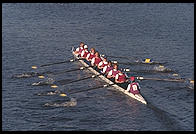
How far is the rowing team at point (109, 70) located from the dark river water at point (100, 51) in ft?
4.06

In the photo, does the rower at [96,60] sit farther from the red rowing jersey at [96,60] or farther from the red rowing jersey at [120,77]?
the red rowing jersey at [120,77]

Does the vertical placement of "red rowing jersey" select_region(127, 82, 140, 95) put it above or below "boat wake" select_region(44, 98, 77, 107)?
above

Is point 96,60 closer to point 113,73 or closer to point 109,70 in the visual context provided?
point 109,70

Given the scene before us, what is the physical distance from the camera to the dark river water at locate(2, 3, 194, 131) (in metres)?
47.8

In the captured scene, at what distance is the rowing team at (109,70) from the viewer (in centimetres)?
5269

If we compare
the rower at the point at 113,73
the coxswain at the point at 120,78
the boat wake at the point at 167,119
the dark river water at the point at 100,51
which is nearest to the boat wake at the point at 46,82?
the dark river water at the point at 100,51

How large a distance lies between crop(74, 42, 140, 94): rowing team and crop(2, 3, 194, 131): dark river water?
1.24 metres

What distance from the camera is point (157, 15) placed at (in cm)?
9588

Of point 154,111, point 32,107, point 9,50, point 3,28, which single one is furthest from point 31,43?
point 154,111

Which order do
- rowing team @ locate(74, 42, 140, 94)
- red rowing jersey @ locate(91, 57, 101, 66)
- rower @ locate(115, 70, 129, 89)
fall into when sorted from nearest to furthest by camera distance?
rowing team @ locate(74, 42, 140, 94) → rower @ locate(115, 70, 129, 89) → red rowing jersey @ locate(91, 57, 101, 66)

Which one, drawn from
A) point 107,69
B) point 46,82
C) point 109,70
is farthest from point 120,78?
point 46,82

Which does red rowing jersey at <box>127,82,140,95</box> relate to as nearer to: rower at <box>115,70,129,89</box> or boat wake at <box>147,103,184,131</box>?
rower at <box>115,70,129,89</box>

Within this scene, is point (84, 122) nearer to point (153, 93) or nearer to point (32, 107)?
point (32, 107)

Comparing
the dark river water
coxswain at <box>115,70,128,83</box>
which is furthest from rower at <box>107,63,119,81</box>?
the dark river water
